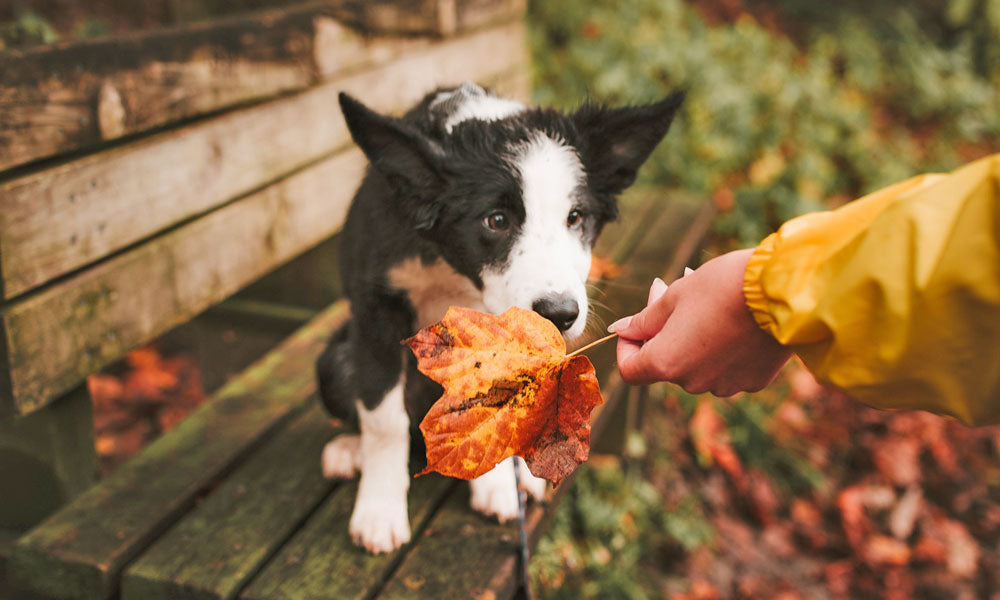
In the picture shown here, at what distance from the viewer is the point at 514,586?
226cm

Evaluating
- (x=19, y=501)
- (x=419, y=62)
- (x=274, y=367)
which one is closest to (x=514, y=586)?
(x=274, y=367)

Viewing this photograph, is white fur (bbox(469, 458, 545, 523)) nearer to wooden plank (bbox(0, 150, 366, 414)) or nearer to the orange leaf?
the orange leaf

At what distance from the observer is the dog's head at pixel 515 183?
210 centimetres

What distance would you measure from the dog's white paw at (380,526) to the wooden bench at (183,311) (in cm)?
4

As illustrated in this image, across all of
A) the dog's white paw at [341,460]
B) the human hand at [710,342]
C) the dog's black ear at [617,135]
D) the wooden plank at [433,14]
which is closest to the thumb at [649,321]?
the human hand at [710,342]

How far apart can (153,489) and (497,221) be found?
4.66ft

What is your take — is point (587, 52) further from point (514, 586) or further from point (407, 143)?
point (514, 586)

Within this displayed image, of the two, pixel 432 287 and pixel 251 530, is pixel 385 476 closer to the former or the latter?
pixel 251 530

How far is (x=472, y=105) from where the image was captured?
2580 mm

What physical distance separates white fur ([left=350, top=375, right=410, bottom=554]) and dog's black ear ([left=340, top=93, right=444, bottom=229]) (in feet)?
1.81

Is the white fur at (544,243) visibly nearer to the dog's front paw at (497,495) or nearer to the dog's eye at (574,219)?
the dog's eye at (574,219)

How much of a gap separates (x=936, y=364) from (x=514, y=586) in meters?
1.38

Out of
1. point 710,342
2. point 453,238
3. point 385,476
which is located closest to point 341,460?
point 385,476

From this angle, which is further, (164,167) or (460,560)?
(164,167)
